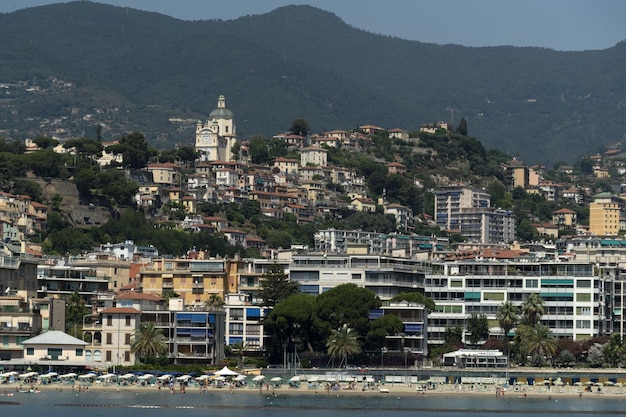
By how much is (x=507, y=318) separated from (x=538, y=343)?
18.5ft

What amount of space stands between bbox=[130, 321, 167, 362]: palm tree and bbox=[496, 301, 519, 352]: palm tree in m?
28.5

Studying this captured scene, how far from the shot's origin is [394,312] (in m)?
125

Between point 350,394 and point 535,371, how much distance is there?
16577 mm

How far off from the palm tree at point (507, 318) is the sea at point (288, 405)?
16966 mm

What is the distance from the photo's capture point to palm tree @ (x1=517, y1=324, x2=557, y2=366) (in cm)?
11956

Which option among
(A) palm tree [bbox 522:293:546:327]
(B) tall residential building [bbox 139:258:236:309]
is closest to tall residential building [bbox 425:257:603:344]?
(A) palm tree [bbox 522:293:546:327]

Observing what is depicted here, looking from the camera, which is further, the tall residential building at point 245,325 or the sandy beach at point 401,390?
the tall residential building at point 245,325

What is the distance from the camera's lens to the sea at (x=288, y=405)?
94.4 metres

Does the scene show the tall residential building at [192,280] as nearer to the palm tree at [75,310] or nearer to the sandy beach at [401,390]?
the palm tree at [75,310]

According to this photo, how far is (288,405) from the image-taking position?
101562mm

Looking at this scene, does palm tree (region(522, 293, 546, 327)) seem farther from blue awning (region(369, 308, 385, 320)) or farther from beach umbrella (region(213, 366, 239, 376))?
A: beach umbrella (region(213, 366, 239, 376))

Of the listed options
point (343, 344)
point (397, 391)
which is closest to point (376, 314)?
point (343, 344)

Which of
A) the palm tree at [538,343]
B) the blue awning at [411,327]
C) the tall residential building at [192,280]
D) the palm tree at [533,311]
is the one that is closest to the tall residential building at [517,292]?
the palm tree at [533,311]

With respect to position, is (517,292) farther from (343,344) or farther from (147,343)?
(147,343)
